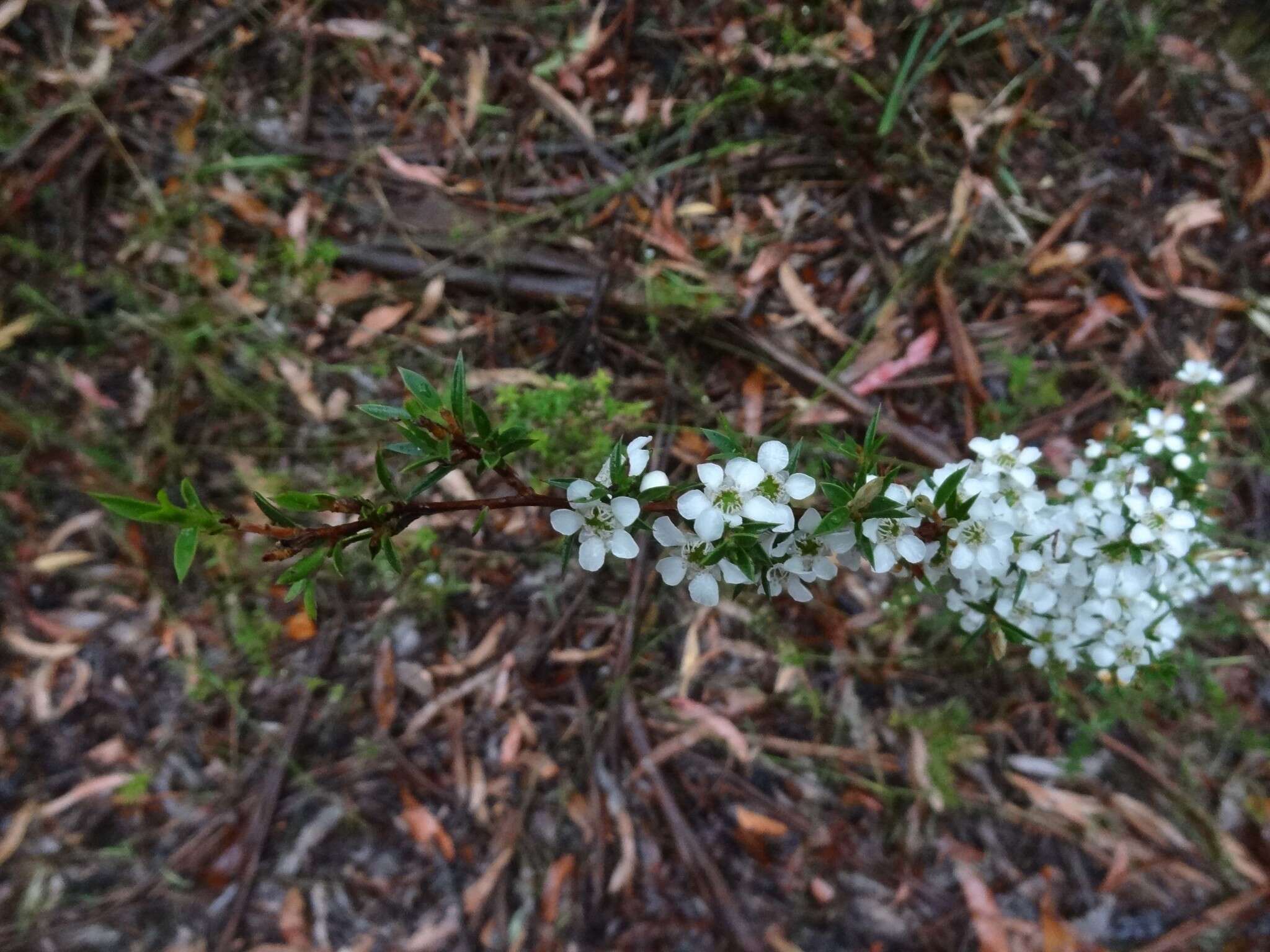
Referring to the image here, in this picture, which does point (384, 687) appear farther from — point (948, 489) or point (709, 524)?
point (948, 489)

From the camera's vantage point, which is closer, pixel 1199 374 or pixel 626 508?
pixel 626 508

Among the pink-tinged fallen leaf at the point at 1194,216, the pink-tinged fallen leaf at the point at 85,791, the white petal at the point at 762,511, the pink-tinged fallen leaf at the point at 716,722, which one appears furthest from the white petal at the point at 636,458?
the pink-tinged fallen leaf at the point at 1194,216

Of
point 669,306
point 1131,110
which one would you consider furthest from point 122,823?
point 1131,110

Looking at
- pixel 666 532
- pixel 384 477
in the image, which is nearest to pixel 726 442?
pixel 666 532

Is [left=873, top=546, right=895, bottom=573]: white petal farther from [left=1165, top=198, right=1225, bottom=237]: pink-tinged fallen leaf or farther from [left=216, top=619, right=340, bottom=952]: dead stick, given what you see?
[left=1165, top=198, right=1225, bottom=237]: pink-tinged fallen leaf

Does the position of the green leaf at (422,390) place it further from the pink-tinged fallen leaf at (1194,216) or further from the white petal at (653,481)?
the pink-tinged fallen leaf at (1194,216)

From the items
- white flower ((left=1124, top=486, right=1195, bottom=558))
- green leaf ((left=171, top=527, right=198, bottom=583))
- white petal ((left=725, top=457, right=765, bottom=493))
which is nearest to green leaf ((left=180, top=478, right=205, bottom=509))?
green leaf ((left=171, top=527, right=198, bottom=583))

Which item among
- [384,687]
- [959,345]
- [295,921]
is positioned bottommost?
[295,921]
